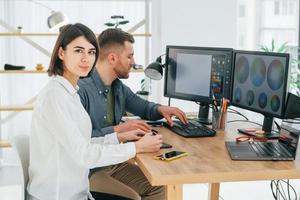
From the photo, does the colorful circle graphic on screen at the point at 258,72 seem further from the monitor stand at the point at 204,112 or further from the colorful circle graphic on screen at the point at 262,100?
the monitor stand at the point at 204,112

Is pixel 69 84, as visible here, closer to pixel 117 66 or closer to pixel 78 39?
pixel 78 39

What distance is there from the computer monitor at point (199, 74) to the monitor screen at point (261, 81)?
0.06 meters

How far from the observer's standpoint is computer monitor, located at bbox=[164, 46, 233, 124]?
2.52 metres

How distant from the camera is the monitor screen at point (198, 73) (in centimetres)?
252

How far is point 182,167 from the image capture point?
168 centimetres

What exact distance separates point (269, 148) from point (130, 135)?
0.60 m

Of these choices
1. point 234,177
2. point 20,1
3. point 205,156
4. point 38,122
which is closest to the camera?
point 234,177

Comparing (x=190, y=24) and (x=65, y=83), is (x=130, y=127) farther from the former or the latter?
(x=190, y=24)

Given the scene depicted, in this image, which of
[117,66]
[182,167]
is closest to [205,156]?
[182,167]

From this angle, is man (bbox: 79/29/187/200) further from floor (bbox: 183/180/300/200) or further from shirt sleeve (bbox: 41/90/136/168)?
floor (bbox: 183/180/300/200)

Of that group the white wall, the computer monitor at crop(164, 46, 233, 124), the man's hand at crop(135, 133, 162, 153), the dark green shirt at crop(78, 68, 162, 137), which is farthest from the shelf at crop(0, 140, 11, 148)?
the man's hand at crop(135, 133, 162, 153)

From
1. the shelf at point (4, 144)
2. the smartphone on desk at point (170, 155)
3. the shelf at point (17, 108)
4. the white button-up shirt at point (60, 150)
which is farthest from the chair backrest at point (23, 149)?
the shelf at point (4, 144)

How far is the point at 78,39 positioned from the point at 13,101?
3.01m

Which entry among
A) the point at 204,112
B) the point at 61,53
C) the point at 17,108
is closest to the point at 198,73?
the point at 204,112
